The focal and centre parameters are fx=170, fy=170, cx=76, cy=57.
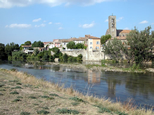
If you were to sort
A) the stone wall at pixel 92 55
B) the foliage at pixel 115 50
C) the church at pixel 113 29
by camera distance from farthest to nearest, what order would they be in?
the church at pixel 113 29 < the stone wall at pixel 92 55 < the foliage at pixel 115 50

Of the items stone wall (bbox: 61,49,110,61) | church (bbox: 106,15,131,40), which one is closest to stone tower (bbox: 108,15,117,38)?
church (bbox: 106,15,131,40)

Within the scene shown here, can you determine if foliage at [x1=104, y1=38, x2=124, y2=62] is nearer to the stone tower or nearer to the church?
the church

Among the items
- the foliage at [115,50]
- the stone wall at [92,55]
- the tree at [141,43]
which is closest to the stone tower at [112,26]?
the stone wall at [92,55]

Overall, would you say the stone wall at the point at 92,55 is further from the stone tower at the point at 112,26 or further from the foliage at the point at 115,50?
the stone tower at the point at 112,26

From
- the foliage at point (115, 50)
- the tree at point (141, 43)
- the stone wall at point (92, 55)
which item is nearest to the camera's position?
the tree at point (141, 43)

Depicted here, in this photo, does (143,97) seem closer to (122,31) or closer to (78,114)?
(78,114)

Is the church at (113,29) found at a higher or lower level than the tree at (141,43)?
higher

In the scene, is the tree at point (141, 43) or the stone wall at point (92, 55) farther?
the stone wall at point (92, 55)

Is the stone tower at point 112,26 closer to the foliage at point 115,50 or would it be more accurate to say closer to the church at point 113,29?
the church at point 113,29

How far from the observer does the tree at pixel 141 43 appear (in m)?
40.4

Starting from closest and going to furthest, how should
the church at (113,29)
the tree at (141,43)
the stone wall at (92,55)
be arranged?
1. the tree at (141,43)
2. the stone wall at (92,55)
3. the church at (113,29)

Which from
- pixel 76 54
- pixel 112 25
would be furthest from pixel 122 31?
pixel 76 54

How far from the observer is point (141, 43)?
4000 cm

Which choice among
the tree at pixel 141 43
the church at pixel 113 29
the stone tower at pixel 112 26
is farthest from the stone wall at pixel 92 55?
the stone tower at pixel 112 26
